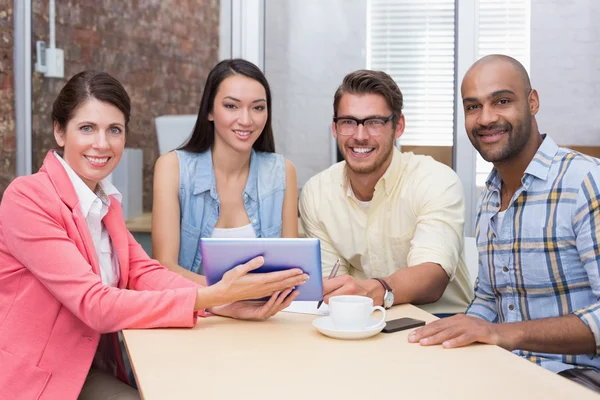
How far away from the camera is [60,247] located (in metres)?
1.53

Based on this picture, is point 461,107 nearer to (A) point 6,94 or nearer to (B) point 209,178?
(B) point 209,178

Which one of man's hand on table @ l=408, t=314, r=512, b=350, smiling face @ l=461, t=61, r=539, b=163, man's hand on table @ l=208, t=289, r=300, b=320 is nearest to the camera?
man's hand on table @ l=408, t=314, r=512, b=350

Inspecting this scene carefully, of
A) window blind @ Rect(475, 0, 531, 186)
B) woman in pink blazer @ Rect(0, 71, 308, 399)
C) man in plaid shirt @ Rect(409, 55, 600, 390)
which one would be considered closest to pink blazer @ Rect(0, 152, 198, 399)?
woman in pink blazer @ Rect(0, 71, 308, 399)

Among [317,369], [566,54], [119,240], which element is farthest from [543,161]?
[566,54]

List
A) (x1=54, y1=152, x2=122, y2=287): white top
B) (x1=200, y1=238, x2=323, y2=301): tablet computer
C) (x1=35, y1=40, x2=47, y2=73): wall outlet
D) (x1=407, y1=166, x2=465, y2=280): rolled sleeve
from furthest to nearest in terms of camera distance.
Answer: (x1=35, y1=40, x2=47, y2=73): wall outlet, (x1=407, y1=166, x2=465, y2=280): rolled sleeve, (x1=54, y1=152, x2=122, y2=287): white top, (x1=200, y1=238, x2=323, y2=301): tablet computer

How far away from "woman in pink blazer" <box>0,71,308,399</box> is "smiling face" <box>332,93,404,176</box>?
0.83 meters

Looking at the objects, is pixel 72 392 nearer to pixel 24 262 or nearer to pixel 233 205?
pixel 24 262

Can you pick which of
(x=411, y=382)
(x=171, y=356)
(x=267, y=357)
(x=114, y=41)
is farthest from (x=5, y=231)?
(x=114, y=41)

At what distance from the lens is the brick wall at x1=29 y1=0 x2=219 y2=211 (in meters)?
3.94

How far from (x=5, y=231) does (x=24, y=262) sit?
0.31 ft

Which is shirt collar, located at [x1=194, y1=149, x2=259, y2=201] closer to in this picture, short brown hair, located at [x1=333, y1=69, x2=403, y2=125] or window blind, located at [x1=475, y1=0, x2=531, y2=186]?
short brown hair, located at [x1=333, y1=69, x2=403, y2=125]

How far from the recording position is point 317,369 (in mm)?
1211

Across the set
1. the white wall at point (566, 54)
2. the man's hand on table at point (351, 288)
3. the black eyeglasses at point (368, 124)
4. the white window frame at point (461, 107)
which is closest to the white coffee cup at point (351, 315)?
the man's hand on table at point (351, 288)

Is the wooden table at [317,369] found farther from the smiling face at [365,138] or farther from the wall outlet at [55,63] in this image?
the wall outlet at [55,63]
